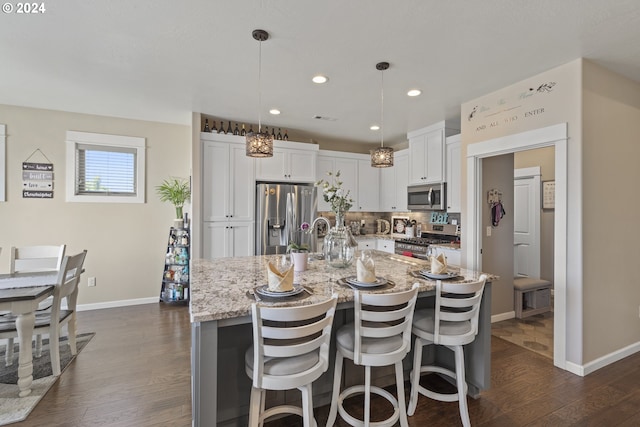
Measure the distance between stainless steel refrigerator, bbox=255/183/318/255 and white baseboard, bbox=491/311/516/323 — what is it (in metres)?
2.62

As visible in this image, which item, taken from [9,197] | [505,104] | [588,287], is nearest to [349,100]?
[505,104]

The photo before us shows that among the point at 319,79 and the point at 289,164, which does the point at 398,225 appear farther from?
the point at 319,79

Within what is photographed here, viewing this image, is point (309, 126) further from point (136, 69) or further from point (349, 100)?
point (136, 69)

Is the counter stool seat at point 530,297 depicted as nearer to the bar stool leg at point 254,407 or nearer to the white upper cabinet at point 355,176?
the white upper cabinet at point 355,176

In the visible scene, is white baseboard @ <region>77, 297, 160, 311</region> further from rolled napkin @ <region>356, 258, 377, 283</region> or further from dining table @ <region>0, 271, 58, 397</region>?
rolled napkin @ <region>356, 258, 377, 283</region>

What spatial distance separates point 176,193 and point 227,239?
0.99m

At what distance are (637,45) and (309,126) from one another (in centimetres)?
355

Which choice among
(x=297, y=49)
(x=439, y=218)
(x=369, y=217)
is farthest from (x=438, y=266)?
(x=369, y=217)

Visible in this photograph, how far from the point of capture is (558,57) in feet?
8.24

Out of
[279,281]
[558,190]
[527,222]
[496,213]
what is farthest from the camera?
[527,222]

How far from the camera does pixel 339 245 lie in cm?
249

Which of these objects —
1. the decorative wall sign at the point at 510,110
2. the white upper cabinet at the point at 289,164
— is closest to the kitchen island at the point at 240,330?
the decorative wall sign at the point at 510,110

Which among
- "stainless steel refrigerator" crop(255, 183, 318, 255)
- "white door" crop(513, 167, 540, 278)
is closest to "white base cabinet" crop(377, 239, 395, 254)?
"stainless steel refrigerator" crop(255, 183, 318, 255)

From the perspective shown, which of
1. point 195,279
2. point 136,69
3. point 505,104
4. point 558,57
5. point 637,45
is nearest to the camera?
point 195,279
